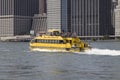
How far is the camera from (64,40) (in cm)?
10900

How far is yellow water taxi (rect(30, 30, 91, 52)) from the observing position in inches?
4227

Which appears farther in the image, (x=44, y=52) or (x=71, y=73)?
(x=44, y=52)

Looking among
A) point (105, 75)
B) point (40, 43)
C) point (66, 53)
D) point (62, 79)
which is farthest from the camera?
point (40, 43)

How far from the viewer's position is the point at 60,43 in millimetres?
109875

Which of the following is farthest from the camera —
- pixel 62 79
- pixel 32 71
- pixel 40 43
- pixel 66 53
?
pixel 40 43

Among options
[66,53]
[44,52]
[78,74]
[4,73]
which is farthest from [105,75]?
[44,52]

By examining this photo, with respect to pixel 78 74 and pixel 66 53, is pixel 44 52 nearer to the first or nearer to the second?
pixel 66 53

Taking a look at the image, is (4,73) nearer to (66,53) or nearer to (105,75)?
(105,75)

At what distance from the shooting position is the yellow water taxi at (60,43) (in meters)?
107

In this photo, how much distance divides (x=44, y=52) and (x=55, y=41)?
3.98 m

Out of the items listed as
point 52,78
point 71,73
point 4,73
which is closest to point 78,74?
point 71,73

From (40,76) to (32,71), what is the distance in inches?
237

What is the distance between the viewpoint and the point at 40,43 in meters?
116

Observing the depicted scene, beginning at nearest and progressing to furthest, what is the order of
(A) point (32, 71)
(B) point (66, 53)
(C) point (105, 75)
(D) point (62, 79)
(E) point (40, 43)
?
(D) point (62, 79)
(C) point (105, 75)
(A) point (32, 71)
(B) point (66, 53)
(E) point (40, 43)
